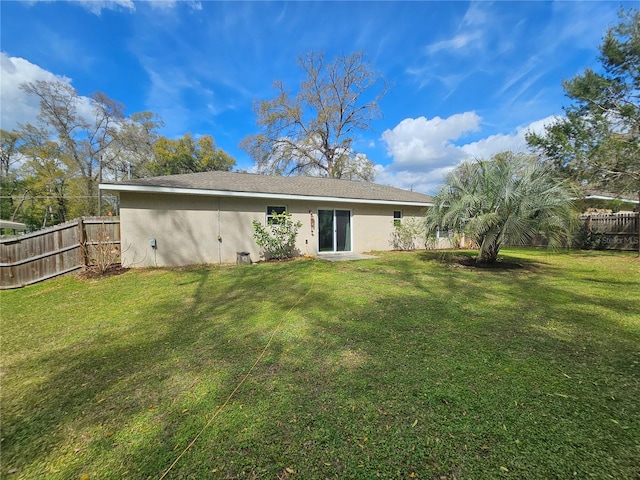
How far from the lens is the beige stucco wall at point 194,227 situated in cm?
809

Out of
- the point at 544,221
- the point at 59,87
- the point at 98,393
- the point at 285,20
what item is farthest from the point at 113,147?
the point at 544,221

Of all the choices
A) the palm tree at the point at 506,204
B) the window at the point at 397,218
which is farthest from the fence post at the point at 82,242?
the window at the point at 397,218

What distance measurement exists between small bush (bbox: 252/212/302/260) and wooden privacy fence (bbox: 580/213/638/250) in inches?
552

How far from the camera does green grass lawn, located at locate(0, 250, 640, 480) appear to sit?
165 cm

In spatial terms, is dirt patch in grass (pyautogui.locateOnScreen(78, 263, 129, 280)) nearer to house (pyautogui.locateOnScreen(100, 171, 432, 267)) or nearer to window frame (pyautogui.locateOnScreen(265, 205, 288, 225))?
house (pyautogui.locateOnScreen(100, 171, 432, 267))

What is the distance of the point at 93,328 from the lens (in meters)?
3.89

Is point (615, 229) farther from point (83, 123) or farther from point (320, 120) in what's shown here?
point (83, 123)

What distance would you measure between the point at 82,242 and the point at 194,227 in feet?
9.25

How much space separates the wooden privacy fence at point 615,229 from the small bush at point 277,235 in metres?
14.0

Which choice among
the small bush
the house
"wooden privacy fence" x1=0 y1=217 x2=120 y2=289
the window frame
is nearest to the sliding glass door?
the house

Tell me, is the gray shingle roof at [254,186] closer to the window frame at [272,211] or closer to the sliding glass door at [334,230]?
the window frame at [272,211]

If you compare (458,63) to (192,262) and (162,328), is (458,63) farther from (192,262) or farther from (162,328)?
(162,328)

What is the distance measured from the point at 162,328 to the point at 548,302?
619cm

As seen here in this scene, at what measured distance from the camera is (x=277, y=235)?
9648mm
